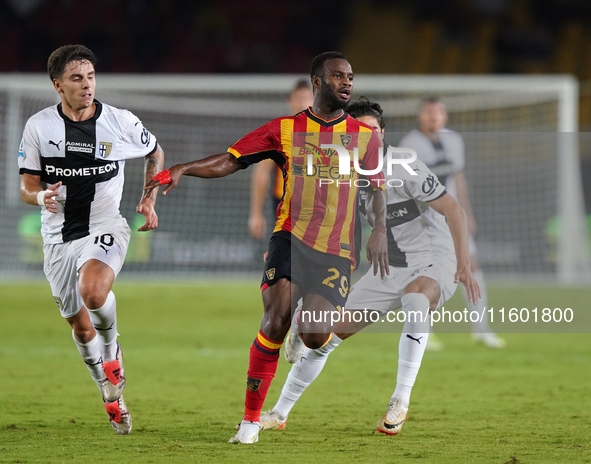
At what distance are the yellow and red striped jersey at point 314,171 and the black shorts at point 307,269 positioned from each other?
0.16 feet

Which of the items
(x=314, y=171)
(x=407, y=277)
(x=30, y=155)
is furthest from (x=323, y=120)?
(x=30, y=155)

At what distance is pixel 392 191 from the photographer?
482cm

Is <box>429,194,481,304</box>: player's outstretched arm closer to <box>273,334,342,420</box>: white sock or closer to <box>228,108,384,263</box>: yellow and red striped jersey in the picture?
<box>228,108,384,263</box>: yellow and red striped jersey

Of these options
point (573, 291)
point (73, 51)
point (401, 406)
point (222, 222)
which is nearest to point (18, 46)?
point (222, 222)

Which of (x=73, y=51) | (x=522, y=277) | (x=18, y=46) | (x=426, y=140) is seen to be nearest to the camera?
(x=73, y=51)

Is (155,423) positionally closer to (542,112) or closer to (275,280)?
(275,280)

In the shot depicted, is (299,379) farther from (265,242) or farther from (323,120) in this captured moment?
(265,242)

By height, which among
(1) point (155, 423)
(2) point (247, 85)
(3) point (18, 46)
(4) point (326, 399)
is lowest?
(1) point (155, 423)

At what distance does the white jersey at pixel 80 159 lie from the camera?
14.6ft

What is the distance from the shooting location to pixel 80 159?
178 inches

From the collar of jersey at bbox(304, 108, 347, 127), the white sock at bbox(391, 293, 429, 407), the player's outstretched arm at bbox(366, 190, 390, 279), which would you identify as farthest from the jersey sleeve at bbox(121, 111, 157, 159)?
the white sock at bbox(391, 293, 429, 407)

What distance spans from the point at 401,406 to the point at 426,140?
12.1ft

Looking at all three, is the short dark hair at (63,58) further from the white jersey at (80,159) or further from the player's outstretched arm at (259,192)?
the player's outstretched arm at (259,192)

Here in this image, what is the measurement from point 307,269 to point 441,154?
356cm
